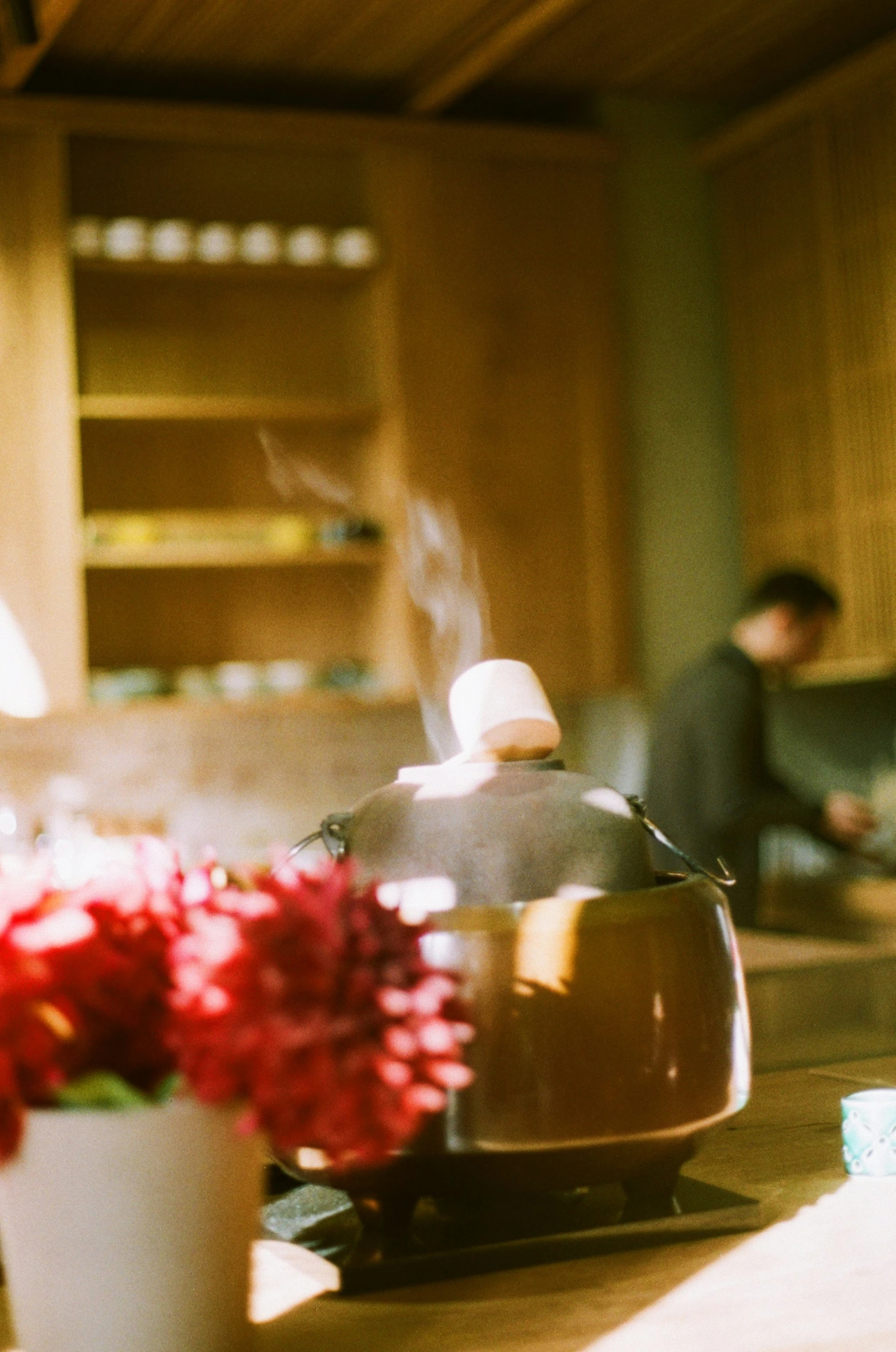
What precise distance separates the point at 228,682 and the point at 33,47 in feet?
4.71

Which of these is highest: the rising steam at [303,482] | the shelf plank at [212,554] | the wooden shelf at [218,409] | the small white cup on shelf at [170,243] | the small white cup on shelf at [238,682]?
the small white cup on shelf at [170,243]

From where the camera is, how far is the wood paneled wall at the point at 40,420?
12.1ft

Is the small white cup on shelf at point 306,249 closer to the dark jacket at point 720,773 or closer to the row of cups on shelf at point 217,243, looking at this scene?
the row of cups on shelf at point 217,243

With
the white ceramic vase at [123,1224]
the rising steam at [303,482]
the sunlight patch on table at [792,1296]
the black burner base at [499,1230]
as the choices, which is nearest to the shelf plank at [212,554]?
the rising steam at [303,482]

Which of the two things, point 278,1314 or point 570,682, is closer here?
point 278,1314

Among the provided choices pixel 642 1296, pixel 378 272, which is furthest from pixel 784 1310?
pixel 378 272

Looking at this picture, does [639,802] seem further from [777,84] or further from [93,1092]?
[777,84]

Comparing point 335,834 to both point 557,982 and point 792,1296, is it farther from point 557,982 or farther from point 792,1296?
point 792,1296

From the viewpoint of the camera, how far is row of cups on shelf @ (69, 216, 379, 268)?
3.83m

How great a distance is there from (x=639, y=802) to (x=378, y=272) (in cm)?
318

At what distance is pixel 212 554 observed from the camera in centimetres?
389

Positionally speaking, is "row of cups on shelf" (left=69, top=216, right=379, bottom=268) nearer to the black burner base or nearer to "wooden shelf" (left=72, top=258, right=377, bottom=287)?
"wooden shelf" (left=72, top=258, right=377, bottom=287)

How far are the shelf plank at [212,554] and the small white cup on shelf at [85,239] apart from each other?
2.22 feet

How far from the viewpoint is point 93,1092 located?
2.49 feet
